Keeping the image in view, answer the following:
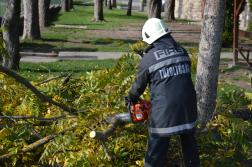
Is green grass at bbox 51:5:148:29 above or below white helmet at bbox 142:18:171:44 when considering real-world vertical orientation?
above

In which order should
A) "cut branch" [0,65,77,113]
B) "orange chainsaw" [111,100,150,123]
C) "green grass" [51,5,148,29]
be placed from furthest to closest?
"green grass" [51,5,148,29] < "cut branch" [0,65,77,113] < "orange chainsaw" [111,100,150,123]

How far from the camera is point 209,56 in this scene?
4.06 meters

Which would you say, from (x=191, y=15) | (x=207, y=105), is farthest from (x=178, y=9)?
(x=207, y=105)

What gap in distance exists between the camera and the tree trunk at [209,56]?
13.1ft

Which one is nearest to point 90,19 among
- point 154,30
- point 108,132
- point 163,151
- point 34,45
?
point 34,45

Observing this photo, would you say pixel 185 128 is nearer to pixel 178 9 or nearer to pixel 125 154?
pixel 125 154

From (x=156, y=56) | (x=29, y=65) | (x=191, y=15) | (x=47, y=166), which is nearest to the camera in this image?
(x=156, y=56)

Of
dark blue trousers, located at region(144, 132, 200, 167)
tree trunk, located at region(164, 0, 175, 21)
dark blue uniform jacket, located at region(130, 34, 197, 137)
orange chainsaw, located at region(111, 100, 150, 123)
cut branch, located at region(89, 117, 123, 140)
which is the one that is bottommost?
dark blue trousers, located at region(144, 132, 200, 167)

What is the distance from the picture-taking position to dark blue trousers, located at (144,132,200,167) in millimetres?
3025

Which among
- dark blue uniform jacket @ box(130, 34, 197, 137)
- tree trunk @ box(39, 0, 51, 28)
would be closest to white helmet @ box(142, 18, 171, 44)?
dark blue uniform jacket @ box(130, 34, 197, 137)

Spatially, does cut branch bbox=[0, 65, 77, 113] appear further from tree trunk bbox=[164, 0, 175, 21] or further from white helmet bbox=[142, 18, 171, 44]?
tree trunk bbox=[164, 0, 175, 21]

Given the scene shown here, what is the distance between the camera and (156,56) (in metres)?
2.92

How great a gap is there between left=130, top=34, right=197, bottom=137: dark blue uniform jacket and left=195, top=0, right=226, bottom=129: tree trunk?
1223 mm

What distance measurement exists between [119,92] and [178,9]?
97.7ft
